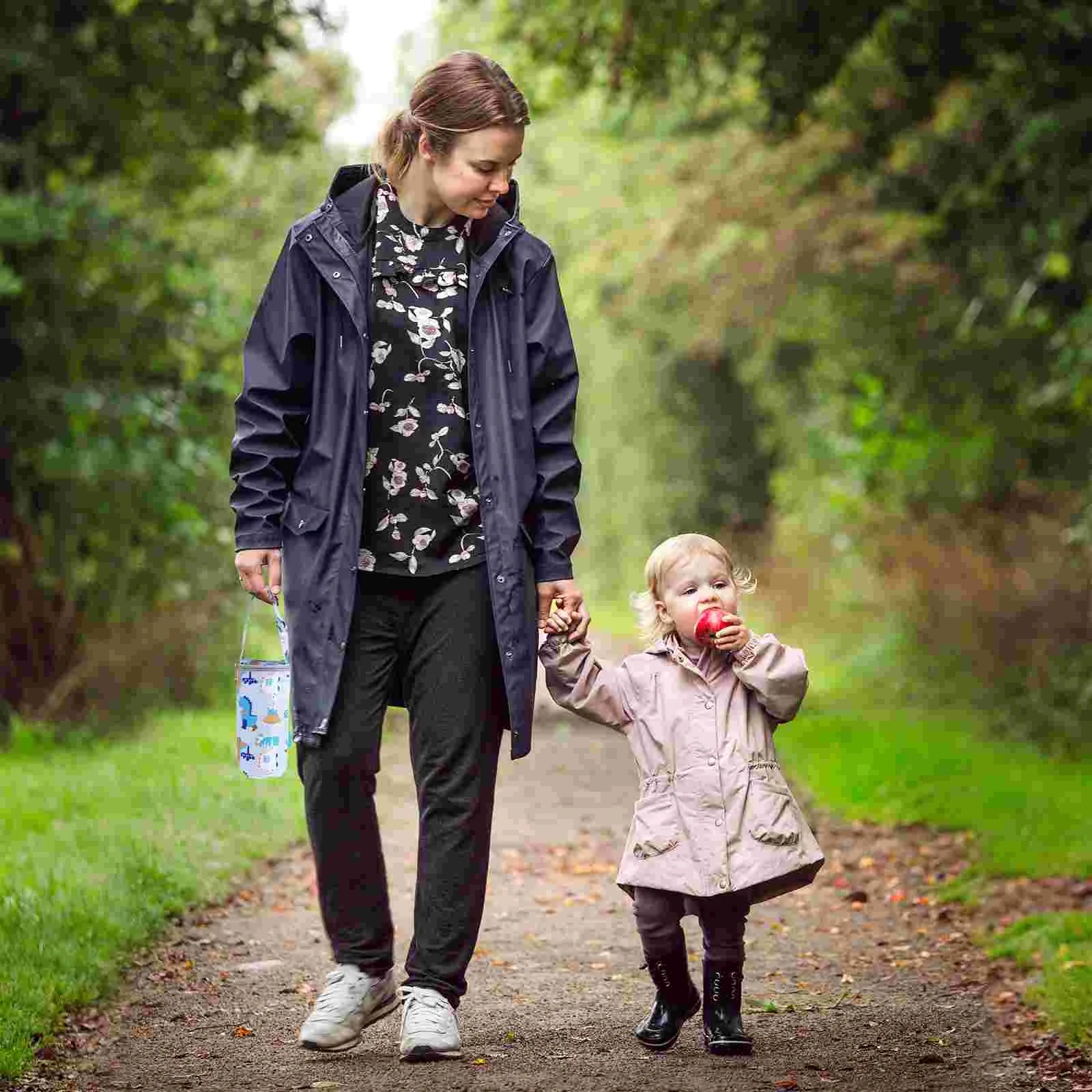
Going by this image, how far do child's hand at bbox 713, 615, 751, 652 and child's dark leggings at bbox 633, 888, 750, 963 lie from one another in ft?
1.97

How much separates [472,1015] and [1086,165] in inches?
267

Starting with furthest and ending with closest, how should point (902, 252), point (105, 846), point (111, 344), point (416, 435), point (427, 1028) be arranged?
point (902, 252)
point (111, 344)
point (105, 846)
point (416, 435)
point (427, 1028)

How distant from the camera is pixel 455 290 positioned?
14.6 ft

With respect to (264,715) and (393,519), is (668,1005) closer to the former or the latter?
(264,715)

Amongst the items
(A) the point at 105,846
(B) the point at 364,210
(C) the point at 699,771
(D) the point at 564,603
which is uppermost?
(B) the point at 364,210

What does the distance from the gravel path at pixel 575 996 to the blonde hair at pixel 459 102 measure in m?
2.23

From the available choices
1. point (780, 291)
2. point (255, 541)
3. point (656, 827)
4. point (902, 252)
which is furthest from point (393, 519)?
point (780, 291)

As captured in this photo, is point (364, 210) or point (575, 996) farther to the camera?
point (575, 996)

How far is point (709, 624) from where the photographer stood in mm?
4395

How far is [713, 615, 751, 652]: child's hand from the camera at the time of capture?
436 centimetres

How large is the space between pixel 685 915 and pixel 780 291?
43.5ft

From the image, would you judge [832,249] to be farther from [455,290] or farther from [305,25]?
[455,290]

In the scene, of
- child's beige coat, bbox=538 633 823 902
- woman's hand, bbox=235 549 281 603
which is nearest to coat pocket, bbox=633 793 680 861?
child's beige coat, bbox=538 633 823 902

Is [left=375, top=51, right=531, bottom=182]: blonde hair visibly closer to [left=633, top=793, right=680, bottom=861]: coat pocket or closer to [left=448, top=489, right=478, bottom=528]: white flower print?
[left=448, top=489, right=478, bottom=528]: white flower print
